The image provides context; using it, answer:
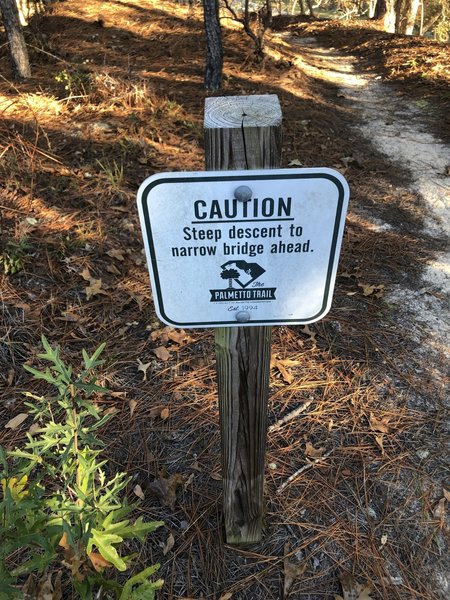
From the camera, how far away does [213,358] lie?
271cm

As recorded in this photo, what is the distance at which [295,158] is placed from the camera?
4883 mm

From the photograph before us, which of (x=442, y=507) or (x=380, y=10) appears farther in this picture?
(x=380, y=10)

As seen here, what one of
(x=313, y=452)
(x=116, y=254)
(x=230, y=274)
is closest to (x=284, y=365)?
(x=313, y=452)

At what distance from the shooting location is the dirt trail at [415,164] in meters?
3.08

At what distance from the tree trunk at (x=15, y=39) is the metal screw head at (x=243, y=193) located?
5.47m

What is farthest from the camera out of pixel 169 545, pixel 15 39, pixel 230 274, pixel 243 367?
pixel 15 39

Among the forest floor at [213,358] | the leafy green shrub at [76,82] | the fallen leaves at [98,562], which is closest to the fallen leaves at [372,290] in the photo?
the forest floor at [213,358]

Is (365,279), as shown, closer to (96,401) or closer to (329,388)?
(329,388)

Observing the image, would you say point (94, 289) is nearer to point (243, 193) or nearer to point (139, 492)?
point (139, 492)

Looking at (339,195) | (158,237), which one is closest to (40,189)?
(158,237)

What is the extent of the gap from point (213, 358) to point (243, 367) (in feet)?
4.27

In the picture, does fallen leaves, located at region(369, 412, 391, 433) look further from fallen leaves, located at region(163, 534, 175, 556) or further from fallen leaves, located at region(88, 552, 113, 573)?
fallen leaves, located at region(88, 552, 113, 573)

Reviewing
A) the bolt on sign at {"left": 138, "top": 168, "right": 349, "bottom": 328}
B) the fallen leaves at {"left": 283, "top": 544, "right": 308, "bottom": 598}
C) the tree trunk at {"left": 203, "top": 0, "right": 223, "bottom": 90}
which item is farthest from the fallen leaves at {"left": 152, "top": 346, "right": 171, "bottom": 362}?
the tree trunk at {"left": 203, "top": 0, "right": 223, "bottom": 90}

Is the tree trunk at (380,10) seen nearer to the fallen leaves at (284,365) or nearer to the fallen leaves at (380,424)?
the fallen leaves at (284,365)
